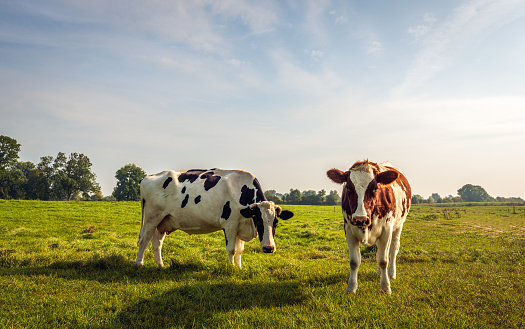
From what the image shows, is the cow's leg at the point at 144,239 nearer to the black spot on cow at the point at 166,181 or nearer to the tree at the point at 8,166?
the black spot on cow at the point at 166,181

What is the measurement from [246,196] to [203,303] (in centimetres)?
381

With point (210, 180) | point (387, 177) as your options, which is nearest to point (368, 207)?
point (387, 177)

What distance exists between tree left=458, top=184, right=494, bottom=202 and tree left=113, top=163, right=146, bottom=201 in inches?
6434

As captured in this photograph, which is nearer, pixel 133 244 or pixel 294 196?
pixel 133 244

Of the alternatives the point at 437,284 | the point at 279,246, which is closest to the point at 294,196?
the point at 279,246

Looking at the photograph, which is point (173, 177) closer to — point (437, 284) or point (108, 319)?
point (108, 319)

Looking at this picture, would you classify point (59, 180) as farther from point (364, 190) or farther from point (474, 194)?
point (474, 194)

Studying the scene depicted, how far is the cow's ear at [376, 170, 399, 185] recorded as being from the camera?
19.3 feet


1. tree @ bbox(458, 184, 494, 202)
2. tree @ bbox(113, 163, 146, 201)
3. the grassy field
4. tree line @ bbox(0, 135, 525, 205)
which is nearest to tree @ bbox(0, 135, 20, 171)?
tree line @ bbox(0, 135, 525, 205)

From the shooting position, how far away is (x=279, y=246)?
1285 cm

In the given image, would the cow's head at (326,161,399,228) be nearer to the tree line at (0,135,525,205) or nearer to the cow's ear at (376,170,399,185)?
the cow's ear at (376,170,399,185)

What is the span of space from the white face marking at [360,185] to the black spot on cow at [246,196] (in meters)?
3.57

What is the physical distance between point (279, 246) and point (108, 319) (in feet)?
29.5

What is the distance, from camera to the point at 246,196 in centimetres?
861
